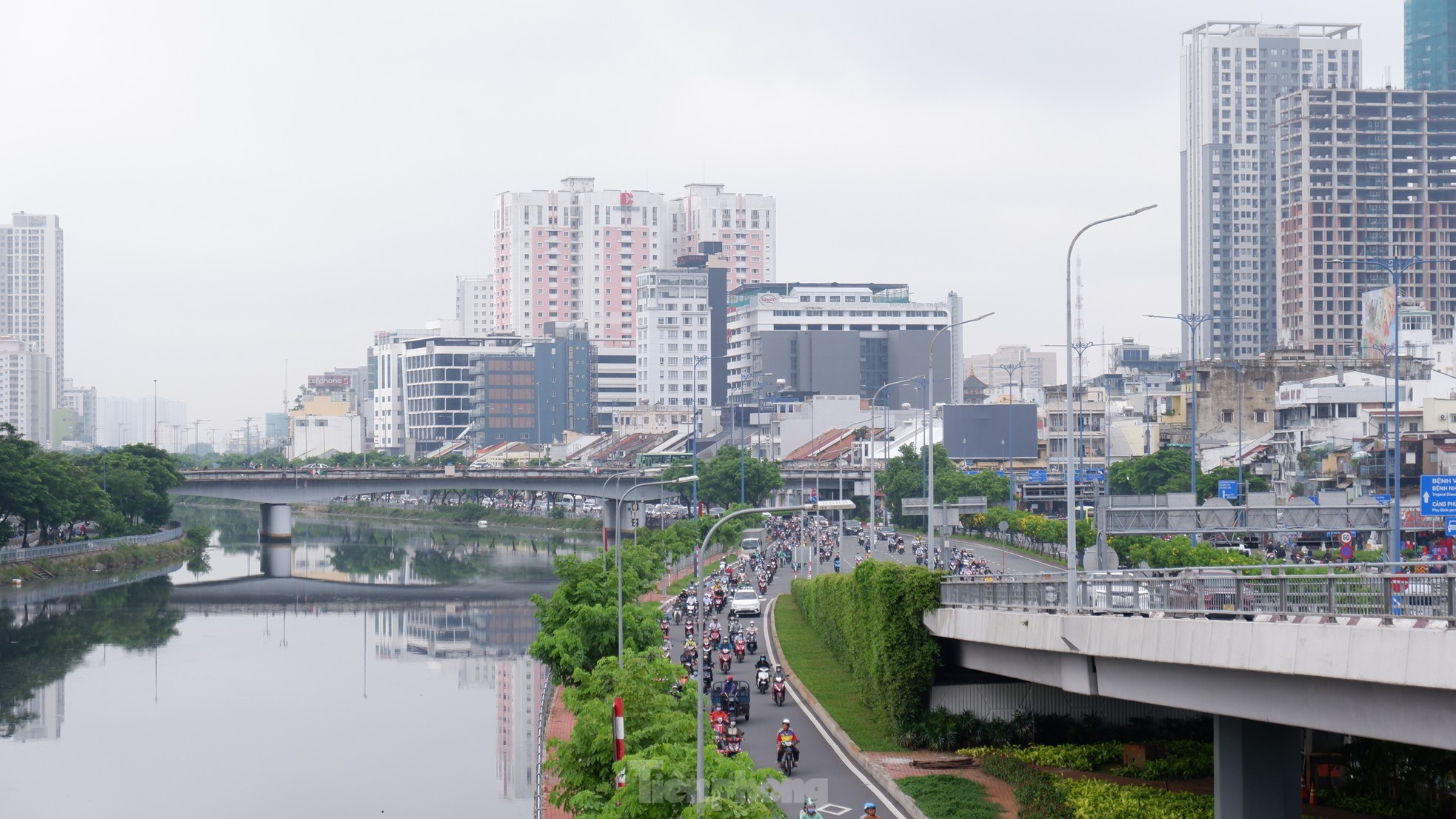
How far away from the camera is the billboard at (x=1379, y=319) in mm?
115125

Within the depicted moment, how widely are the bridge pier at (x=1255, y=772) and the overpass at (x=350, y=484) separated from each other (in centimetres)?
8772

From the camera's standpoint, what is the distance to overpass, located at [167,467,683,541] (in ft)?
370

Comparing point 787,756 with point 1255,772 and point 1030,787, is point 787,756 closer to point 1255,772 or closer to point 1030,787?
point 1030,787

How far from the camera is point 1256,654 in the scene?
21172mm

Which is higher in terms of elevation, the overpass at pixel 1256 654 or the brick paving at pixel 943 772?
the overpass at pixel 1256 654

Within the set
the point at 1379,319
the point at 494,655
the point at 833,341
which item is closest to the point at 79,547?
the point at 494,655

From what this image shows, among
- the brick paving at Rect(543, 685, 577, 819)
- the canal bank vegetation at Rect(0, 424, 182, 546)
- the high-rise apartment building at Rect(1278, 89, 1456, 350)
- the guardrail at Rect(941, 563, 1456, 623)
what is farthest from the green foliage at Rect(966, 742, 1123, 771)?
the high-rise apartment building at Rect(1278, 89, 1456, 350)

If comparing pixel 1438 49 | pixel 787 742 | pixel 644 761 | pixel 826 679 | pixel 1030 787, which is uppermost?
pixel 1438 49

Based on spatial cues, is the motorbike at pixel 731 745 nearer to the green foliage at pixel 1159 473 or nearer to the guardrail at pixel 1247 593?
the guardrail at pixel 1247 593

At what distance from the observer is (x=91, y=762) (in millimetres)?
42688

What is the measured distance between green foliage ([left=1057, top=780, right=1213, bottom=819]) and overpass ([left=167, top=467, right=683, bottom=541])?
8313cm

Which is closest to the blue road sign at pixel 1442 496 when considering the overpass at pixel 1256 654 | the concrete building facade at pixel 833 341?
the overpass at pixel 1256 654

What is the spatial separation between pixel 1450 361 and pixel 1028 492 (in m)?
36.0

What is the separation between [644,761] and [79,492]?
84502mm
